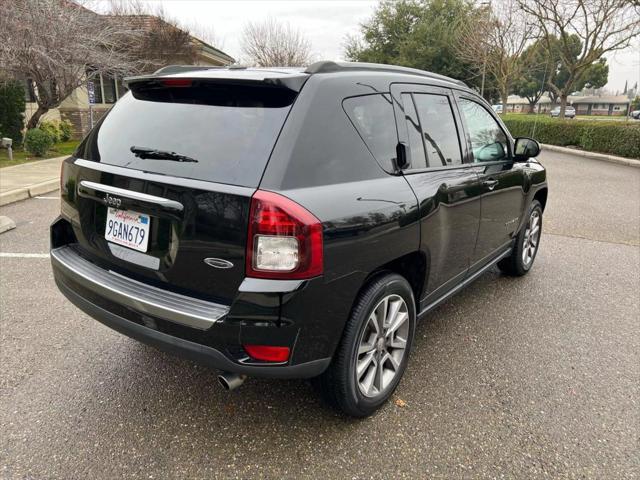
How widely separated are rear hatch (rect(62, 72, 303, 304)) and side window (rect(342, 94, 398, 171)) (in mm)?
357

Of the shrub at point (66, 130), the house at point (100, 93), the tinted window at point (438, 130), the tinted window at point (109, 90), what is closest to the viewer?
the tinted window at point (438, 130)

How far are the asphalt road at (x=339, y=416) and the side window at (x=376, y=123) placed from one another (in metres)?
1.38

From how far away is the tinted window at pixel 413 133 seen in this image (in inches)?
105

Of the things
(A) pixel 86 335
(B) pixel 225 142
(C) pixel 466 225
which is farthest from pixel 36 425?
(C) pixel 466 225

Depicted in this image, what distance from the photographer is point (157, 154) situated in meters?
2.23

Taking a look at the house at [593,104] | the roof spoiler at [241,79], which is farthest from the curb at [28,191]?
the house at [593,104]

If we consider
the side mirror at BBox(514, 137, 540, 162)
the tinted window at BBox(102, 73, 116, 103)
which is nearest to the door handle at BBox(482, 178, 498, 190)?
the side mirror at BBox(514, 137, 540, 162)

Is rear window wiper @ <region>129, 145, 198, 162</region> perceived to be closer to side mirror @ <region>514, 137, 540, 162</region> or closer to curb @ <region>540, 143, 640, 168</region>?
side mirror @ <region>514, 137, 540, 162</region>

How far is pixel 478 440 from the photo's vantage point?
235 centimetres

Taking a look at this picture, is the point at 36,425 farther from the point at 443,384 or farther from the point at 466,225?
the point at 466,225

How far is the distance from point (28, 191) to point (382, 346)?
7483mm

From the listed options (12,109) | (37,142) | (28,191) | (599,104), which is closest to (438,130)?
(28,191)

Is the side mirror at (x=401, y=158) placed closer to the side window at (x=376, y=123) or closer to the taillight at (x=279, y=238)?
the side window at (x=376, y=123)

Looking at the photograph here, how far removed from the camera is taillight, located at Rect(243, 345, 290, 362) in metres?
1.97
